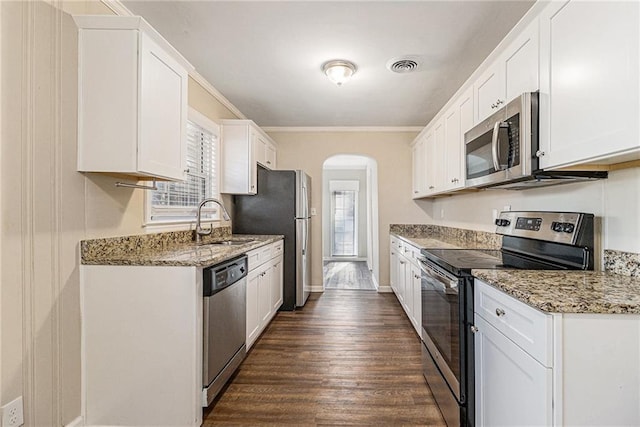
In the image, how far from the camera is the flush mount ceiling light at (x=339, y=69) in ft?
9.05

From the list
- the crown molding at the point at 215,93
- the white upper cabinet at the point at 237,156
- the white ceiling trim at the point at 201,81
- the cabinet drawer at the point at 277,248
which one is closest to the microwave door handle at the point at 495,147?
the white ceiling trim at the point at 201,81

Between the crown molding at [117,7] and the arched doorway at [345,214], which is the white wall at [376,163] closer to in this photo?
the crown molding at [117,7]

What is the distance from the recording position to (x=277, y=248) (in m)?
3.71

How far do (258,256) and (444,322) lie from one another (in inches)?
66.0

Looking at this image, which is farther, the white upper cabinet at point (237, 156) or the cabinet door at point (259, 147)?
the cabinet door at point (259, 147)

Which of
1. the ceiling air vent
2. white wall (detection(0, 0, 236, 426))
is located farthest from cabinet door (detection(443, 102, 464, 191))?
white wall (detection(0, 0, 236, 426))

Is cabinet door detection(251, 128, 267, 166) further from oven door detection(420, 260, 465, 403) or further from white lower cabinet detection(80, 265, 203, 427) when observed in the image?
oven door detection(420, 260, 465, 403)

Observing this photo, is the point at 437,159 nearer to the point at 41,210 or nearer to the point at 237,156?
the point at 237,156

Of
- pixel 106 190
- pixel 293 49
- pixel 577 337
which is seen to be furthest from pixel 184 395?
pixel 293 49

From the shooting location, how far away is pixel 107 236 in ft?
6.34

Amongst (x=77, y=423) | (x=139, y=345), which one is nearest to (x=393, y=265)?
(x=139, y=345)

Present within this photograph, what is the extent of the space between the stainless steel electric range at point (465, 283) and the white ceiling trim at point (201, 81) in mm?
2394

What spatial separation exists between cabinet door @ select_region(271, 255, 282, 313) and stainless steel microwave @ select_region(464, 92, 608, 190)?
2227mm

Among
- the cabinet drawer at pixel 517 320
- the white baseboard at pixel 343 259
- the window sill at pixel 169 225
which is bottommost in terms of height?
the white baseboard at pixel 343 259
